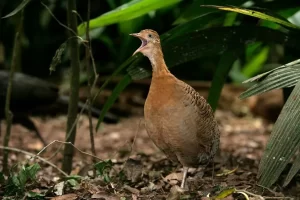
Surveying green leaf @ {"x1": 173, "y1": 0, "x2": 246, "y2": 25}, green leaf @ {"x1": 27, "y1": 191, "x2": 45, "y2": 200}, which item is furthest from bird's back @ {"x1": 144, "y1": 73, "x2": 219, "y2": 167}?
green leaf @ {"x1": 173, "y1": 0, "x2": 246, "y2": 25}

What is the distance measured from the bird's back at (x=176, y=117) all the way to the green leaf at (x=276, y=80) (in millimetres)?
171

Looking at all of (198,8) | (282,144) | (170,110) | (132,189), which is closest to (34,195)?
(132,189)

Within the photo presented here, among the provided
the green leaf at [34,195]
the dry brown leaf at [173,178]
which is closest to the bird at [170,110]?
the dry brown leaf at [173,178]

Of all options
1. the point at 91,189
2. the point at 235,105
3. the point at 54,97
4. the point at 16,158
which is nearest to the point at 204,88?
the point at 235,105

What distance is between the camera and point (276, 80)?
6.22 feet

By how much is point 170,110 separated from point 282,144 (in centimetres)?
36

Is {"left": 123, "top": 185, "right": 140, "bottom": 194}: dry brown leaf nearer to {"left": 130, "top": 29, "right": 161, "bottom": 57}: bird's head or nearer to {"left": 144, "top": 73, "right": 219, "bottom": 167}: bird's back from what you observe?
{"left": 144, "top": 73, "right": 219, "bottom": 167}: bird's back

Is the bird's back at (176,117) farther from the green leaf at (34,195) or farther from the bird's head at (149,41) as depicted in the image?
the green leaf at (34,195)

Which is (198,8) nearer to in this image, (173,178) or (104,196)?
(173,178)

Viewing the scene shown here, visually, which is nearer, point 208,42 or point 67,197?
point 67,197

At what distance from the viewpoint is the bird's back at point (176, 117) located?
6.09 feet

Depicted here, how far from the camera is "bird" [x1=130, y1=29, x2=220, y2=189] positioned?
186 centimetres

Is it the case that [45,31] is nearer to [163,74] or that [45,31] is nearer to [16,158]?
[16,158]

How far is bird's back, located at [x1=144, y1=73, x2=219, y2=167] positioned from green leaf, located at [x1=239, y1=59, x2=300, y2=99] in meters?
0.17
